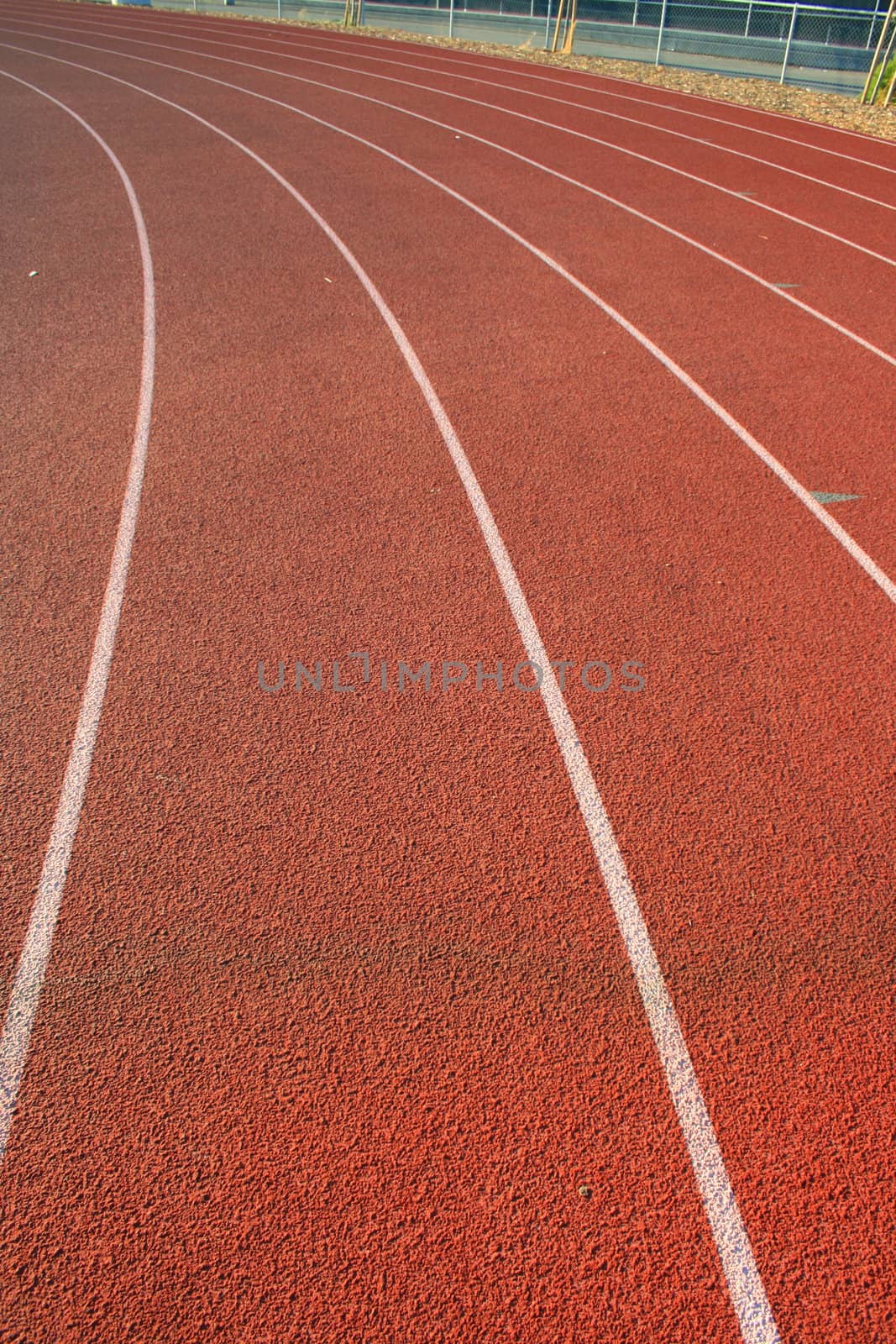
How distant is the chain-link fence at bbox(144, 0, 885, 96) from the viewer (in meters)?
19.5

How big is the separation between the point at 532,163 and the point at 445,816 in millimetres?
11694

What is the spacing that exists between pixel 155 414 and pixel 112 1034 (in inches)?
185

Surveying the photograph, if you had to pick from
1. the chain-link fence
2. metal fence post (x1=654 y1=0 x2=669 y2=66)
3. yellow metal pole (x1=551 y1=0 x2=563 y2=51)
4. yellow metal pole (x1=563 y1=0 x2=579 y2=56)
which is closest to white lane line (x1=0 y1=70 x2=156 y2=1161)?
the chain-link fence

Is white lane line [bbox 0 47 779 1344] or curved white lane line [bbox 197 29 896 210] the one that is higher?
white lane line [bbox 0 47 779 1344]

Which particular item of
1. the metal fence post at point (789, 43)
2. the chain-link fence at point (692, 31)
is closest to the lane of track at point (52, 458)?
the metal fence post at point (789, 43)

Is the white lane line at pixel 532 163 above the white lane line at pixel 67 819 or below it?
below

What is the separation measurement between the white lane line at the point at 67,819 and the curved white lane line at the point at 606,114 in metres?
9.59

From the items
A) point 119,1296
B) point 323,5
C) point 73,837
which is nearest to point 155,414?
point 73,837

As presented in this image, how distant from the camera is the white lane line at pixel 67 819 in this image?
3.14 metres

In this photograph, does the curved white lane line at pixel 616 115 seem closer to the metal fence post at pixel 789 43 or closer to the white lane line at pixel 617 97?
the white lane line at pixel 617 97

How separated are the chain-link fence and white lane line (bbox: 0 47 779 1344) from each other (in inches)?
Answer: 714

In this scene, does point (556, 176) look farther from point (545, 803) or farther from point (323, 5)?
point (323, 5)

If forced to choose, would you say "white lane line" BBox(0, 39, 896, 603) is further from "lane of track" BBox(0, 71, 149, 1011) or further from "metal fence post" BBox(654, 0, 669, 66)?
"metal fence post" BBox(654, 0, 669, 66)

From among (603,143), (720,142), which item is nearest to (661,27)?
(720,142)
